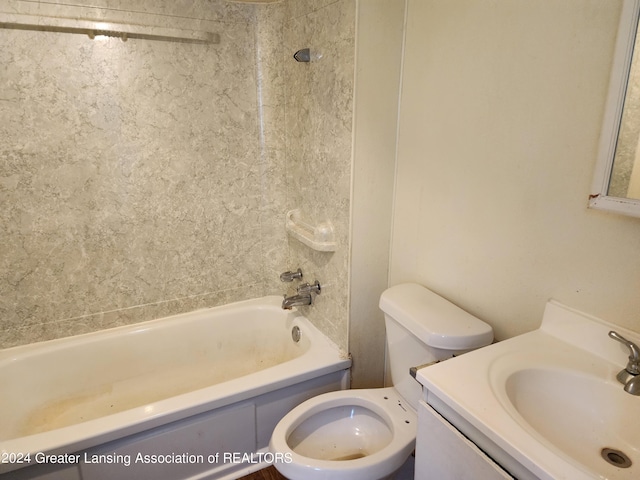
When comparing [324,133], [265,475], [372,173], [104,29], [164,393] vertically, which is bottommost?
[265,475]

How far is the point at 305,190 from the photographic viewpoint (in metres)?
2.04

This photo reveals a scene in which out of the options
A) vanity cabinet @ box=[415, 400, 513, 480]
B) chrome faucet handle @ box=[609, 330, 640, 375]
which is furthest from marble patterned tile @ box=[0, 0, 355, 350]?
chrome faucet handle @ box=[609, 330, 640, 375]

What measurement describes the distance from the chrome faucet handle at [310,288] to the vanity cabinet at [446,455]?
41.1 inches

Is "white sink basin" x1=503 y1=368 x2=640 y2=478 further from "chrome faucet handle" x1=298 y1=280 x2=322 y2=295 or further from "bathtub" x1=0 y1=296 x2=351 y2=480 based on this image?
"chrome faucet handle" x1=298 y1=280 x2=322 y2=295

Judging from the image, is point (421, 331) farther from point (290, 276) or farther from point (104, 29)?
point (104, 29)

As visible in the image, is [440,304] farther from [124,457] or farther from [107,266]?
[107,266]

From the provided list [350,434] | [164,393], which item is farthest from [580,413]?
[164,393]

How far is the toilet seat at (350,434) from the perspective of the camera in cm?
125

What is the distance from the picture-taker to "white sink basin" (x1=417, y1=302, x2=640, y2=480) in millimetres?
784

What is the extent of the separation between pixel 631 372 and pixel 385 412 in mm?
811

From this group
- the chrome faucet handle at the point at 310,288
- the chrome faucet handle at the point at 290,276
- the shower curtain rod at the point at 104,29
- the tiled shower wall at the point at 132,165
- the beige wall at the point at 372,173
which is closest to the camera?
the beige wall at the point at 372,173

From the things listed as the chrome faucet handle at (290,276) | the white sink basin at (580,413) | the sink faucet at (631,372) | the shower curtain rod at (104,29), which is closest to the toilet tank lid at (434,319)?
the white sink basin at (580,413)

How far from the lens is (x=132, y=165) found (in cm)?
192

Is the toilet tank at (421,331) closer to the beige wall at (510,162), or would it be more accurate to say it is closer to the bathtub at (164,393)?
the beige wall at (510,162)
